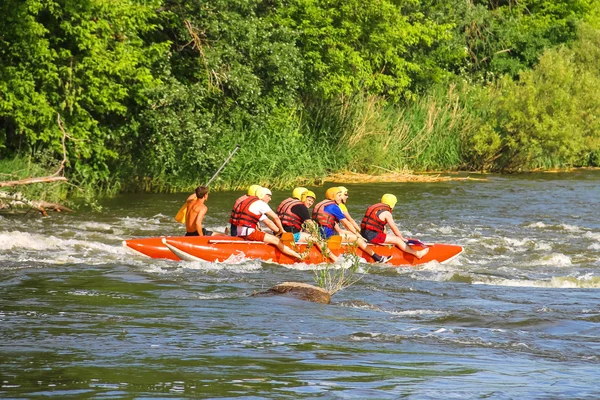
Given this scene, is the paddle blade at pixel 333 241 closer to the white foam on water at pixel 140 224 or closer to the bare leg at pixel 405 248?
the bare leg at pixel 405 248

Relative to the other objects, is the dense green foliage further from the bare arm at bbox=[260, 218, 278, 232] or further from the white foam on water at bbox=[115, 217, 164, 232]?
Answer: the bare arm at bbox=[260, 218, 278, 232]

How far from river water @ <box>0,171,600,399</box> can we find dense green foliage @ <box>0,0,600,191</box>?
389 cm

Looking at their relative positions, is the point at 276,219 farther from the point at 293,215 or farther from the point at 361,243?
the point at 361,243

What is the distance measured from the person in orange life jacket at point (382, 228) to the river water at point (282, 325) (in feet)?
1.74

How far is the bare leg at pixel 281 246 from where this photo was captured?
17.0m

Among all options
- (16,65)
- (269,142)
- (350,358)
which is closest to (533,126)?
(269,142)

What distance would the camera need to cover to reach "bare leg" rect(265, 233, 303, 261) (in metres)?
17.0

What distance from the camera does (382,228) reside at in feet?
59.6

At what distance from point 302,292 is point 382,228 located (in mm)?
5680

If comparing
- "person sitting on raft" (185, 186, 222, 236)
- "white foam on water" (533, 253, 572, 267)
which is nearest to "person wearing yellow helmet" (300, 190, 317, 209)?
"person sitting on raft" (185, 186, 222, 236)

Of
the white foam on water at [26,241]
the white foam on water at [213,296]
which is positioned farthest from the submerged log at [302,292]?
the white foam on water at [26,241]

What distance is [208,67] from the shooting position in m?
26.1

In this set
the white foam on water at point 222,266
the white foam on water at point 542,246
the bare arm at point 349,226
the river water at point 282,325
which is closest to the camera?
the river water at point 282,325

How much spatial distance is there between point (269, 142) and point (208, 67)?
3.95m
